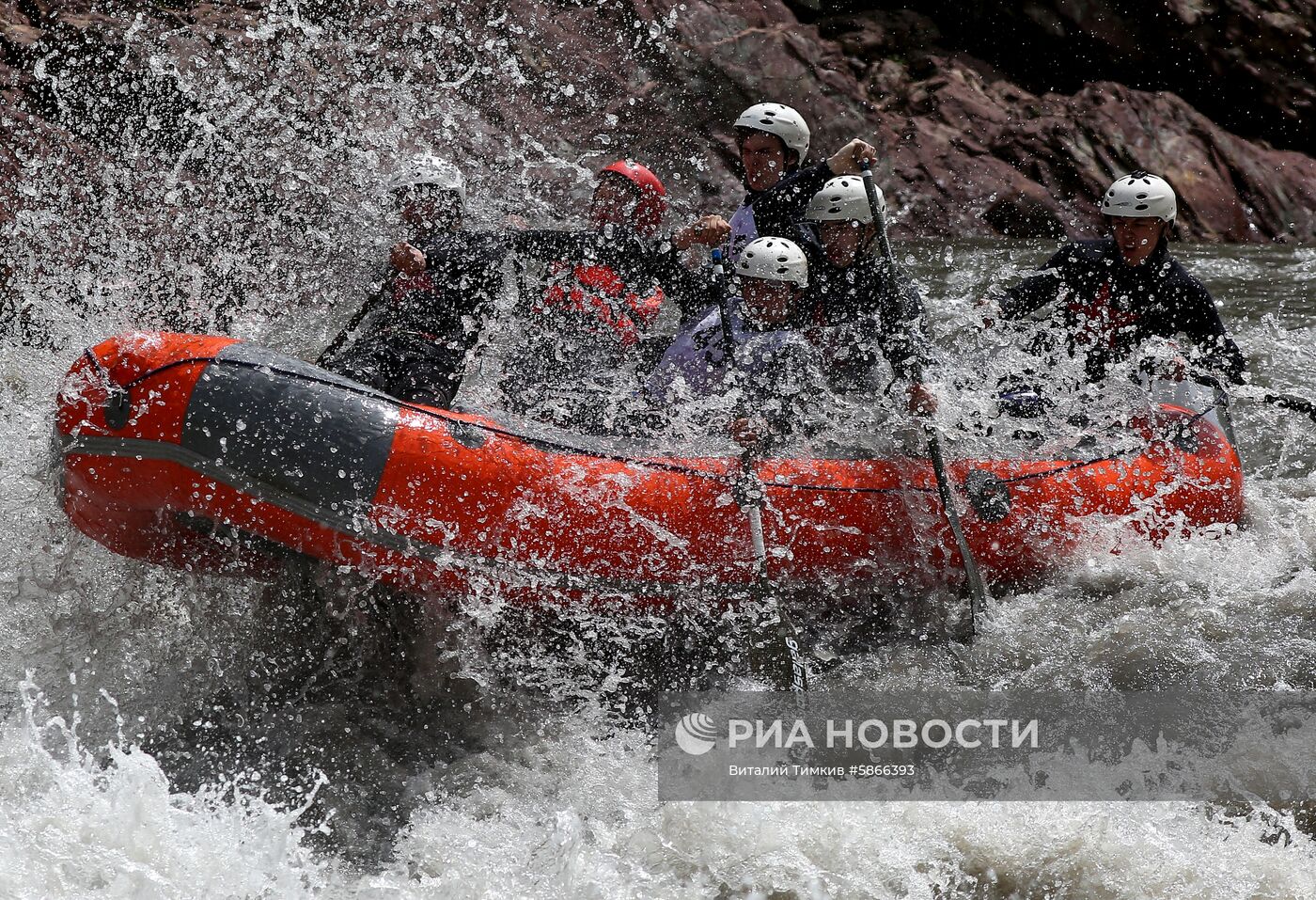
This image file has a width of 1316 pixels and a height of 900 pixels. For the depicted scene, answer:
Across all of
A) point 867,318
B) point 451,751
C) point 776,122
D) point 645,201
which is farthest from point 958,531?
point 776,122

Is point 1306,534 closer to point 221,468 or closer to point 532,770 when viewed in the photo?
point 532,770

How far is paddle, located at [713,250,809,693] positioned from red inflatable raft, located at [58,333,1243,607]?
0.17 feet

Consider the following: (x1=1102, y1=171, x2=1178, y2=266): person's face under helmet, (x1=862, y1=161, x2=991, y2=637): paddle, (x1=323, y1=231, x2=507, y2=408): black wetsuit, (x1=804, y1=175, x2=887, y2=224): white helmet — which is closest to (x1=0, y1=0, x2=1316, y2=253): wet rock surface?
(x1=323, y1=231, x2=507, y2=408): black wetsuit

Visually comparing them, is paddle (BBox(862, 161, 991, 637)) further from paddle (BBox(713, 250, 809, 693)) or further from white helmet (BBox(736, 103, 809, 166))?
white helmet (BBox(736, 103, 809, 166))

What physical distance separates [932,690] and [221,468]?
8.51ft

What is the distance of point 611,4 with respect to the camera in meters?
10.0

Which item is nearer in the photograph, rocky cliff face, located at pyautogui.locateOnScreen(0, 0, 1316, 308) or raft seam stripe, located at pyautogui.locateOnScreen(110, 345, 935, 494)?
raft seam stripe, located at pyautogui.locateOnScreen(110, 345, 935, 494)

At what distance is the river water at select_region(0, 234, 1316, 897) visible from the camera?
3354 millimetres

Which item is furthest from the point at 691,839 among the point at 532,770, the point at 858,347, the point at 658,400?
the point at 858,347

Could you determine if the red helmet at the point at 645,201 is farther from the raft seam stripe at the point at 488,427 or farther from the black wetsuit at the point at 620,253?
the raft seam stripe at the point at 488,427

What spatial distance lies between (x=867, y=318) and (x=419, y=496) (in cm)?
205

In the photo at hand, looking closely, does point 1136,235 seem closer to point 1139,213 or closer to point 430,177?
point 1139,213

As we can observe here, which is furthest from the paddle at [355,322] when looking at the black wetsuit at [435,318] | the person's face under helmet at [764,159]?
the person's face under helmet at [764,159]

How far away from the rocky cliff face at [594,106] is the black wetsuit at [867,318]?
391 centimetres
